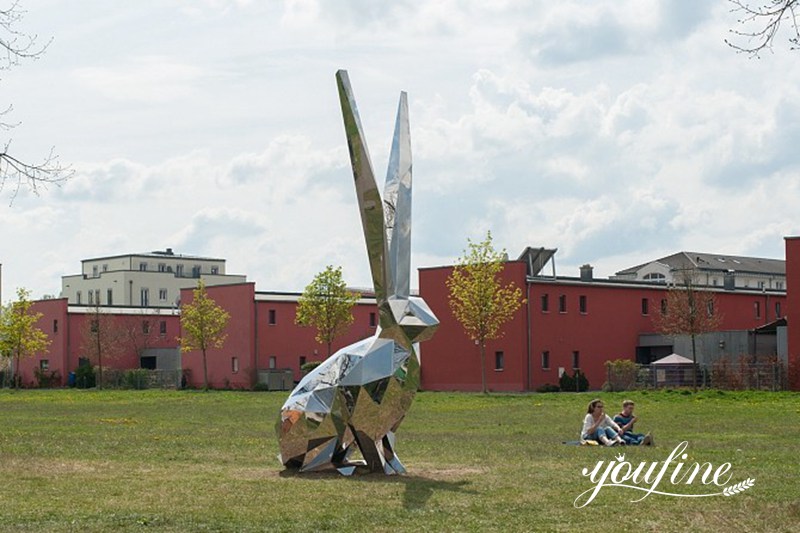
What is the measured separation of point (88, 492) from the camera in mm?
16172

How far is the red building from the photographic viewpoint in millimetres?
62688

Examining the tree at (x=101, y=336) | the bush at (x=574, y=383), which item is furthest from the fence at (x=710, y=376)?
the tree at (x=101, y=336)

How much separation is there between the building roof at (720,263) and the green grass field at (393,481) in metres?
77.1

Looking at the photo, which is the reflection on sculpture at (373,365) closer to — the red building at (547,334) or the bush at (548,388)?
the bush at (548,388)

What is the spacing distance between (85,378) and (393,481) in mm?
63796

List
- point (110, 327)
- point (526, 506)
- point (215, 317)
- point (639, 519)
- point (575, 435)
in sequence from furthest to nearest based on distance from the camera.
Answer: point (110, 327) < point (215, 317) < point (575, 435) < point (526, 506) < point (639, 519)

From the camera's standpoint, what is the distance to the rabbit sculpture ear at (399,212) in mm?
16703

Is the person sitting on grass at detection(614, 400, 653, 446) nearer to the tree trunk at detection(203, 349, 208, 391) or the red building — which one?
the red building

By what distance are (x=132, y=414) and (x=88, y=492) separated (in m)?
23.8

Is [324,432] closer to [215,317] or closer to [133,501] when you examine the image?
[133,501]

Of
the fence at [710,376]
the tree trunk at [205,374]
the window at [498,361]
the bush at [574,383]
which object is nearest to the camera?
the fence at [710,376]

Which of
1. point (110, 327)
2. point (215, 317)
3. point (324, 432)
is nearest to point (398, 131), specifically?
point (324, 432)

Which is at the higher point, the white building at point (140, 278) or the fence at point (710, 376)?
the white building at point (140, 278)

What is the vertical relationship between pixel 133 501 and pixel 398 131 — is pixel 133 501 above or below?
below
